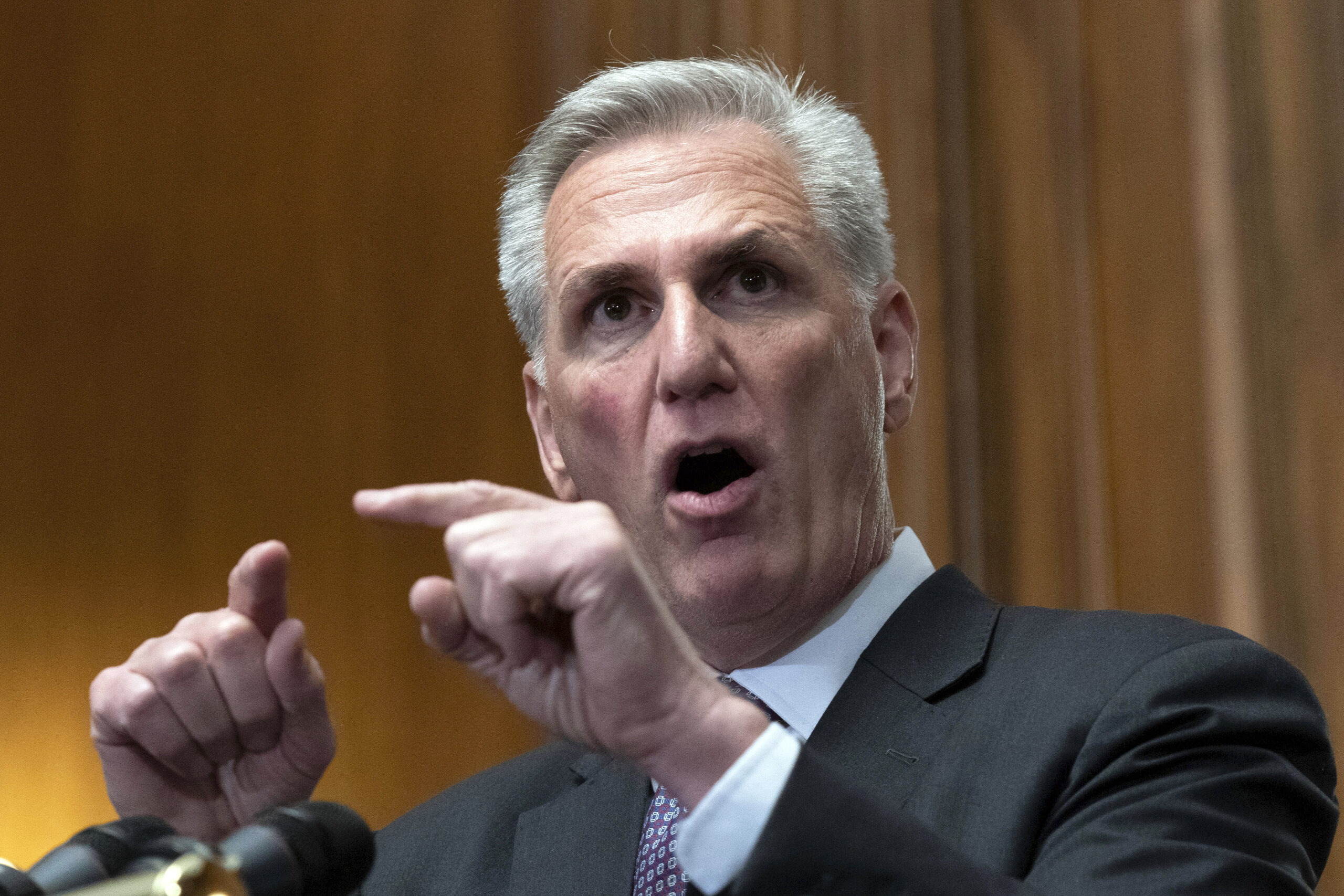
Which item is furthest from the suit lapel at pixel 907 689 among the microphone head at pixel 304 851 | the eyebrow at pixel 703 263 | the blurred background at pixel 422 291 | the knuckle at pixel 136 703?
the blurred background at pixel 422 291

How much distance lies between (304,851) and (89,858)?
0.15 meters

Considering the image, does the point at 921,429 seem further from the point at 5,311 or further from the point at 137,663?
the point at 5,311

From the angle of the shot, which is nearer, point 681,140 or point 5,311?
point 681,140

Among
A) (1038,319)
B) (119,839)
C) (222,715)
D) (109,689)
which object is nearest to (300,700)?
(222,715)

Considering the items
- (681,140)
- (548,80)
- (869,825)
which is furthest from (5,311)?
(869,825)

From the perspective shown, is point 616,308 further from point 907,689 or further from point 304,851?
point 304,851

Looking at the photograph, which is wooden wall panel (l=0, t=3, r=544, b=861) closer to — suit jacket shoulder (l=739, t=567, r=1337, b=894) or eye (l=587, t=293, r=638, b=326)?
eye (l=587, t=293, r=638, b=326)

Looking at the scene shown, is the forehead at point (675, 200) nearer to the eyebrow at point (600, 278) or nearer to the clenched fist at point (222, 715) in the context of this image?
the eyebrow at point (600, 278)

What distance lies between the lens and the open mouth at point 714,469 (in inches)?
67.4

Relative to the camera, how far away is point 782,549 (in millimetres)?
1597

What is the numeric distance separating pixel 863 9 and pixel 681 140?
1.54 meters

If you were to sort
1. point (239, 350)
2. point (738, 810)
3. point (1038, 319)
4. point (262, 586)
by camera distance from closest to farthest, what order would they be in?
point (738, 810) < point (262, 586) < point (1038, 319) < point (239, 350)

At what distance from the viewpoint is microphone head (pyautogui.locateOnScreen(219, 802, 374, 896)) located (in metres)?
0.80

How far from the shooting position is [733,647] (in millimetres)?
1667
